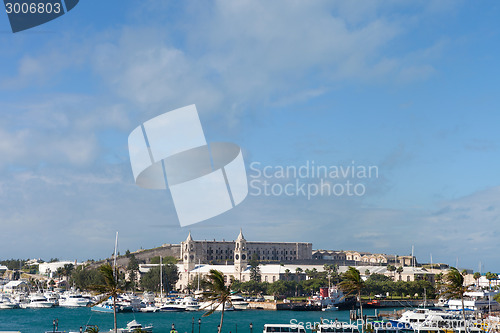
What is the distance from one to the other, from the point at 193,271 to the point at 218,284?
123 metres

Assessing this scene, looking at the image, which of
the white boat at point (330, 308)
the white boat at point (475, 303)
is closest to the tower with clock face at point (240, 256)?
the white boat at point (330, 308)

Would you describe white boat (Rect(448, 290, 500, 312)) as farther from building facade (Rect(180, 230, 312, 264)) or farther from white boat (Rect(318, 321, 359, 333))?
building facade (Rect(180, 230, 312, 264))

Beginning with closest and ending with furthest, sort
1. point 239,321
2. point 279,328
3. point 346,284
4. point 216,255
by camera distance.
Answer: point 346,284 → point 279,328 → point 239,321 → point 216,255

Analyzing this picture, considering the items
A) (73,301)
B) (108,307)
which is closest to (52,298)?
Answer: (73,301)

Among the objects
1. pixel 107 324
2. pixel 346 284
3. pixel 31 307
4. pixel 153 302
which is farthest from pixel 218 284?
pixel 31 307

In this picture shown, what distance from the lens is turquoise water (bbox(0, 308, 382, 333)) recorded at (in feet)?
266

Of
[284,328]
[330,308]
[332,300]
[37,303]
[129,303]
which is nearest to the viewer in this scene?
[284,328]

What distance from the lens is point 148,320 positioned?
311ft

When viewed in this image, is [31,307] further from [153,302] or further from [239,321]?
[239,321]

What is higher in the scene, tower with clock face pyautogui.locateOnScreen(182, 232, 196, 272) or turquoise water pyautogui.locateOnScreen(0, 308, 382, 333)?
tower with clock face pyautogui.locateOnScreen(182, 232, 196, 272)

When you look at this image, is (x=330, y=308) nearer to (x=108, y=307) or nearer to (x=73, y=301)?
(x=108, y=307)

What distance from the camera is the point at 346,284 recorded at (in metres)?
51.0

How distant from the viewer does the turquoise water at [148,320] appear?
81.2 metres

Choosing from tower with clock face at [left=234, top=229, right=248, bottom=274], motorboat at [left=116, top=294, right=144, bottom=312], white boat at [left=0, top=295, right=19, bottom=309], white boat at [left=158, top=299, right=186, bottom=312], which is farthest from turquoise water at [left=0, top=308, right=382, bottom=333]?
tower with clock face at [left=234, top=229, right=248, bottom=274]
